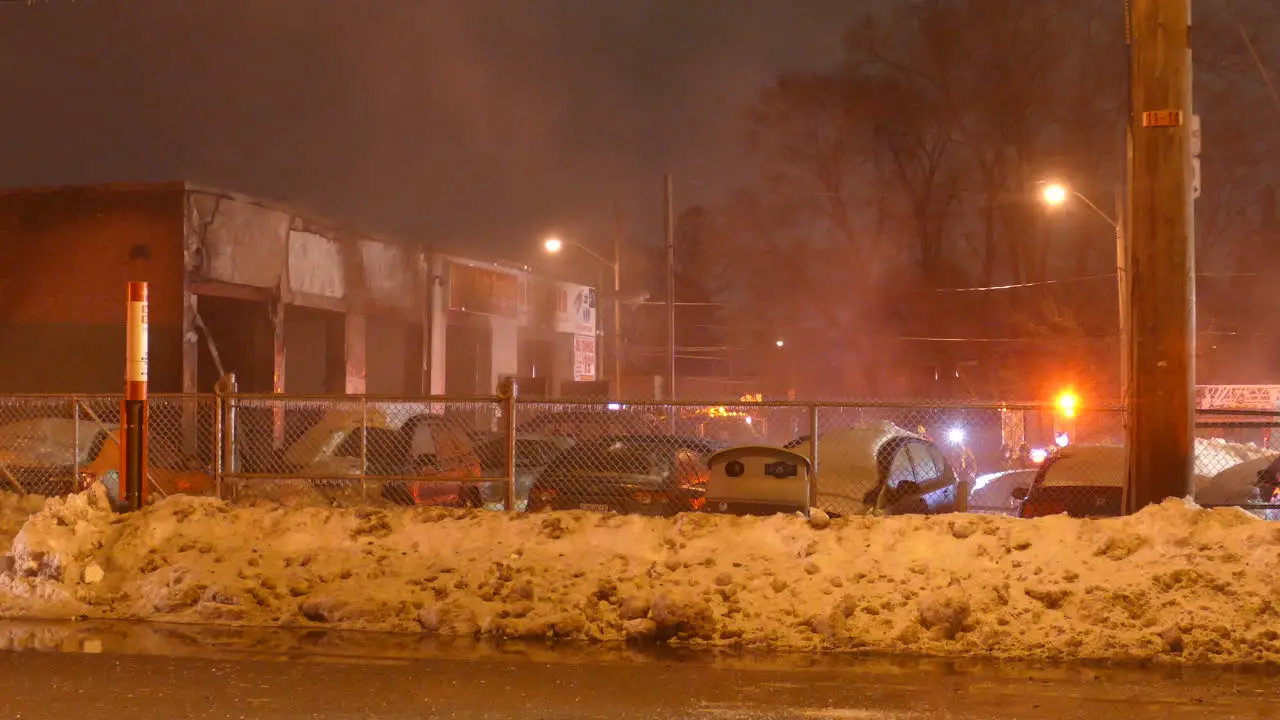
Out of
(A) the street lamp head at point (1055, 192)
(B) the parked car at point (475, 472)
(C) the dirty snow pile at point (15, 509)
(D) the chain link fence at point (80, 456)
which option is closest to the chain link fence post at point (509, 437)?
(B) the parked car at point (475, 472)

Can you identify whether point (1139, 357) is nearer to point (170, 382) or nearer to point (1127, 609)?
point (1127, 609)

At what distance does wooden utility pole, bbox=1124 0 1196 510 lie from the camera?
380 inches

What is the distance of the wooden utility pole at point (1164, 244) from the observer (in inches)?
380

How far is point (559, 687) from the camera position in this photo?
23.5 feet

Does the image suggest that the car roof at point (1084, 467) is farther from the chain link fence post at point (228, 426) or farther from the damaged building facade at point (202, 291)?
the damaged building facade at point (202, 291)

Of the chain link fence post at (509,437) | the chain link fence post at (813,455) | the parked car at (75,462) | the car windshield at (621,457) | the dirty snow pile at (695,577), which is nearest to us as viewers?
the dirty snow pile at (695,577)

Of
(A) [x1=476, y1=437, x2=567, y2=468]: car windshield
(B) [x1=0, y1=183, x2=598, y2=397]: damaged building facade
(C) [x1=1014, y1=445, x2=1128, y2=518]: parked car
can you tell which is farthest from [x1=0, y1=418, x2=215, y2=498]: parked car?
(C) [x1=1014, y1=445, x2=1128, y2=518]: parked car

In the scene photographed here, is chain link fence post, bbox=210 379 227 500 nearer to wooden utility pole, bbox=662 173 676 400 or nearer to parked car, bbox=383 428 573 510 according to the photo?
parked car, bbox=383 428 573 510

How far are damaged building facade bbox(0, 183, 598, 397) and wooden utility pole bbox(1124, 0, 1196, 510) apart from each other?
1620cm

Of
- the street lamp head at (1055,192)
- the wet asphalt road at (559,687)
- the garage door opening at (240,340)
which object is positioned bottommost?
the wet asphalt road at (559,687)

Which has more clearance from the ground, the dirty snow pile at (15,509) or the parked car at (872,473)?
the parked car at (872,473)

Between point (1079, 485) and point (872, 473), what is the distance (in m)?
2.20

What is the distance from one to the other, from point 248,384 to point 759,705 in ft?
79.4

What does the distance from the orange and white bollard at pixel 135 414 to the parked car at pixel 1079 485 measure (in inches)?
327
